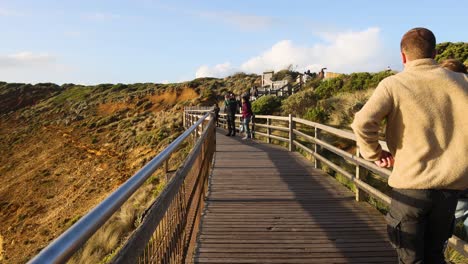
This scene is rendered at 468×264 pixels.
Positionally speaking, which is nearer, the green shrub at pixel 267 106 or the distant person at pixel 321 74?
the green shrub at pixel 267 106

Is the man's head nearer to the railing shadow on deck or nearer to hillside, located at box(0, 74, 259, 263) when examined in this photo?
the railing shadow on deck

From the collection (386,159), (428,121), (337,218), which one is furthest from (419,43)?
(337,218)

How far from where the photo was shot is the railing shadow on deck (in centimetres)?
464

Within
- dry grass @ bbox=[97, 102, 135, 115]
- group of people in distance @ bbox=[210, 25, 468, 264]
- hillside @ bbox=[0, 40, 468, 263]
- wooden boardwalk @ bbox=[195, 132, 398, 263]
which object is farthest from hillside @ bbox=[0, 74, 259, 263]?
group of people in distance @ bbox=[210, 25, 468, 264]

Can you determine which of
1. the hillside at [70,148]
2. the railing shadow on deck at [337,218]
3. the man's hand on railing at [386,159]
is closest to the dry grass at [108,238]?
the hillside at [70,148]

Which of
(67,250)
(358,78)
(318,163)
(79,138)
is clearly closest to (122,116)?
(79,138)

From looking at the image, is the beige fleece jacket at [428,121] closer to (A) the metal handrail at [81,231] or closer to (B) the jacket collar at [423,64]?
(B) the jacket collar at [423,64]

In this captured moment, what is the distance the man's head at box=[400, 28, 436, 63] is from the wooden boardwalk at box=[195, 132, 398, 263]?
240cm

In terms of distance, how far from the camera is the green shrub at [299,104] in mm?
24047

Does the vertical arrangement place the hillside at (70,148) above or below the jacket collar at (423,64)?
below

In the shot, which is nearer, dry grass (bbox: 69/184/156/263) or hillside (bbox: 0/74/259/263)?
dry grass (bbox: 69/184/156/263)

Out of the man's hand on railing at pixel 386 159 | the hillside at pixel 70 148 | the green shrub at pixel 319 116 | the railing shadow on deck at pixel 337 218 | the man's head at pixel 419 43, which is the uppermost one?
the man's head at pixel 419 43

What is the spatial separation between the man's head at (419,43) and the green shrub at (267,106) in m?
23.2

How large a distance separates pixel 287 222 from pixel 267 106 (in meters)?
21.6
